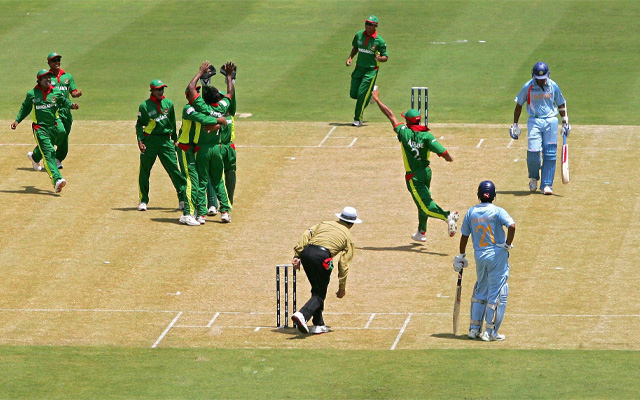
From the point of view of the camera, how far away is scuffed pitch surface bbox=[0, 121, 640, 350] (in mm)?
17141

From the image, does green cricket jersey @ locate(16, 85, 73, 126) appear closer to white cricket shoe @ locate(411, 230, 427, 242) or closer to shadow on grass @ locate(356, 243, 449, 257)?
shadow on grass @ locate(356, 243, 449, 257)

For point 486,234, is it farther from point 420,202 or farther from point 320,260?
point 420,202

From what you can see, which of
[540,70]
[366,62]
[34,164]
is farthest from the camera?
[366,62]

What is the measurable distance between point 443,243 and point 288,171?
17.2ft

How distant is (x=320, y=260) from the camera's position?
654 inches

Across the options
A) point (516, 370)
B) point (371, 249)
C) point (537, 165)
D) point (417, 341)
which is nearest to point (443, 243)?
point (371, 249)

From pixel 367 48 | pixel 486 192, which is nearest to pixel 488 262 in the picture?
pixel 486 192

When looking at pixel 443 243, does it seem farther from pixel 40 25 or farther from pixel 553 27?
pixel 40 25

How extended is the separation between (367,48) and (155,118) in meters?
7.94

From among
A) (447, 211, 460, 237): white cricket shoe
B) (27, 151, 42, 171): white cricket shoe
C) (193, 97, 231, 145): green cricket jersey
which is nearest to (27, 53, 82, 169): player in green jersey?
(27, 151, 42, 171): white cricket shoe

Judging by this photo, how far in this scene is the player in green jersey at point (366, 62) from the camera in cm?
2892

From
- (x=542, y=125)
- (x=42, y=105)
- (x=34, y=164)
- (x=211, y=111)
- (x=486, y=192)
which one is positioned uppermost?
(x=486, y=192)

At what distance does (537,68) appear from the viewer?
23500 mm

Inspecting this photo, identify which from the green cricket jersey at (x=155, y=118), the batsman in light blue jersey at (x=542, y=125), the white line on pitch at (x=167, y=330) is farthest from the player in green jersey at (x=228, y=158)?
the batsman in light blue jersey at (x=542, y=125)
